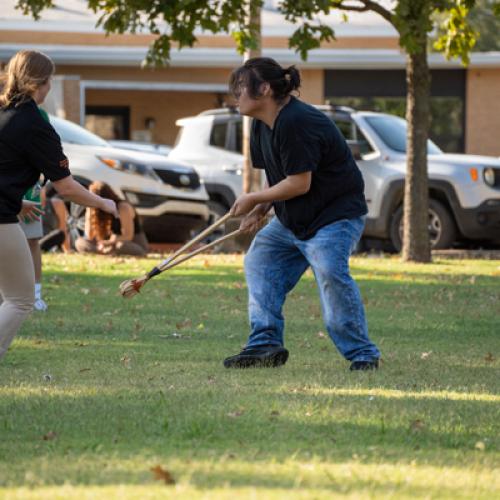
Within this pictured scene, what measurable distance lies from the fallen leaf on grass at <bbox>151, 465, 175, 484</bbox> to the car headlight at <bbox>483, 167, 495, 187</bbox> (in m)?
13.5

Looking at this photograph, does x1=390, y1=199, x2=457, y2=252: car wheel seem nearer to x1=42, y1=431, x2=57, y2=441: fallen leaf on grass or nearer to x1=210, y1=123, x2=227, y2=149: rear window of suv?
x1=210, y1=123, x2=227, y2=149: rear window of suv

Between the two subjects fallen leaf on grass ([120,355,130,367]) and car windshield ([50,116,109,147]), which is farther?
car windshield ([50,116,109,147])

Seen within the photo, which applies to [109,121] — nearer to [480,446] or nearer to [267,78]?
[267,78]

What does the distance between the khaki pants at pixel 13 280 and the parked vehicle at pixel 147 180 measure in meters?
10.4

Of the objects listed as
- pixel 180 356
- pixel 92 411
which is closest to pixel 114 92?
pixel 180 356

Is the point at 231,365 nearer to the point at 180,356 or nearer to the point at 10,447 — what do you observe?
the point at 180,356

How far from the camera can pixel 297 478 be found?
4422 mm

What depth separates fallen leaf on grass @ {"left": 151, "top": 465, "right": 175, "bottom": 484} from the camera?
436cm

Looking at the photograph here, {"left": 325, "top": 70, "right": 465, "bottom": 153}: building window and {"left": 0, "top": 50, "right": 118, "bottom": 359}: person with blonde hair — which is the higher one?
{"left": 0, "top": 50, "right": 118, "bottom": 359}: person with blonde hair

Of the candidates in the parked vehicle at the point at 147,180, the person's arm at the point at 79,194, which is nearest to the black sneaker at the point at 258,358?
the person's arm at the point at 79,194

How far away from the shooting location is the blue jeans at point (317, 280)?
7129 mm

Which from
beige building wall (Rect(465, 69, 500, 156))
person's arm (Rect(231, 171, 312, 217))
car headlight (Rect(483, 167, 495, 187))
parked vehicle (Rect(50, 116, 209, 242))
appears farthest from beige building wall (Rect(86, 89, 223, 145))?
person's arm (Rect(231, 171, 312, 217))

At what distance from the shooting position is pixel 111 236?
53.5 feet

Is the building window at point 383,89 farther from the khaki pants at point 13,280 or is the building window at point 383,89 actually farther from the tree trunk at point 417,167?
the khaki pants at point 13,280
